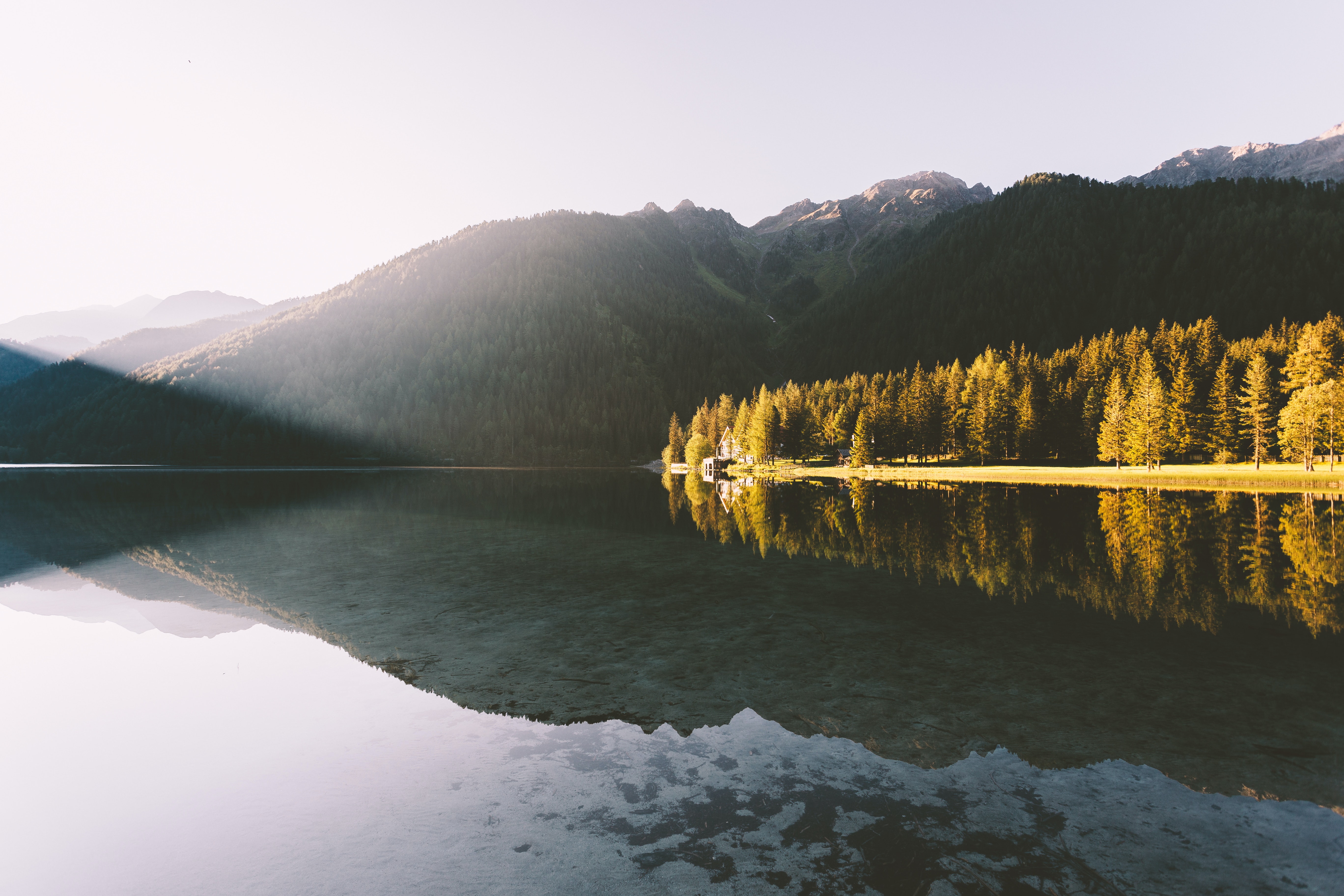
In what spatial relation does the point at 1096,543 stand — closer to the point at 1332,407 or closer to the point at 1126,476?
the point at 1126,476

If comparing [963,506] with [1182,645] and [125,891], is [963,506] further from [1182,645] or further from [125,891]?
[125,891]

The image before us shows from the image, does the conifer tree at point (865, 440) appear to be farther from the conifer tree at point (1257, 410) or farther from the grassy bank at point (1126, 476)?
the conifer tree at point (1257, 410)

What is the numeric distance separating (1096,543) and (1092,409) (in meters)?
95.7

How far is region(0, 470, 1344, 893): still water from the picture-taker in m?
7.28

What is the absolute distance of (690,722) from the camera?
11242 millimetres

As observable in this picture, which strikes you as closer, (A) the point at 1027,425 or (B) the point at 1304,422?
(B) the point at 1304,422

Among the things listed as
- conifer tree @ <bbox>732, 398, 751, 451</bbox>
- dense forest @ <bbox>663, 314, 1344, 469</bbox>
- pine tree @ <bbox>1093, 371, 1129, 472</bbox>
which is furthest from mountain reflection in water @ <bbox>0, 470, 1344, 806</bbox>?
conifer tree @ <bbox>732, 398, 751, 451</bbox>

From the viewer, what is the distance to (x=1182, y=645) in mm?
14727

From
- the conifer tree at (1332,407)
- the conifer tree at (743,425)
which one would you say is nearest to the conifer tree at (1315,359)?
the conifer tree at (1332,407)

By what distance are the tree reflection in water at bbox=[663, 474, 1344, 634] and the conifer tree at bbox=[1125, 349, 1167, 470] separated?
104 feet

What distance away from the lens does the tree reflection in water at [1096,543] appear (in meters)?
19.4

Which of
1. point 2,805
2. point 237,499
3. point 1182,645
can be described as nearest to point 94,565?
point 2,805

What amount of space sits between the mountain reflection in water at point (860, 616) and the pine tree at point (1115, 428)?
5308cm

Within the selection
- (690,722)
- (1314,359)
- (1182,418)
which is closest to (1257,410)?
(1182,418)
